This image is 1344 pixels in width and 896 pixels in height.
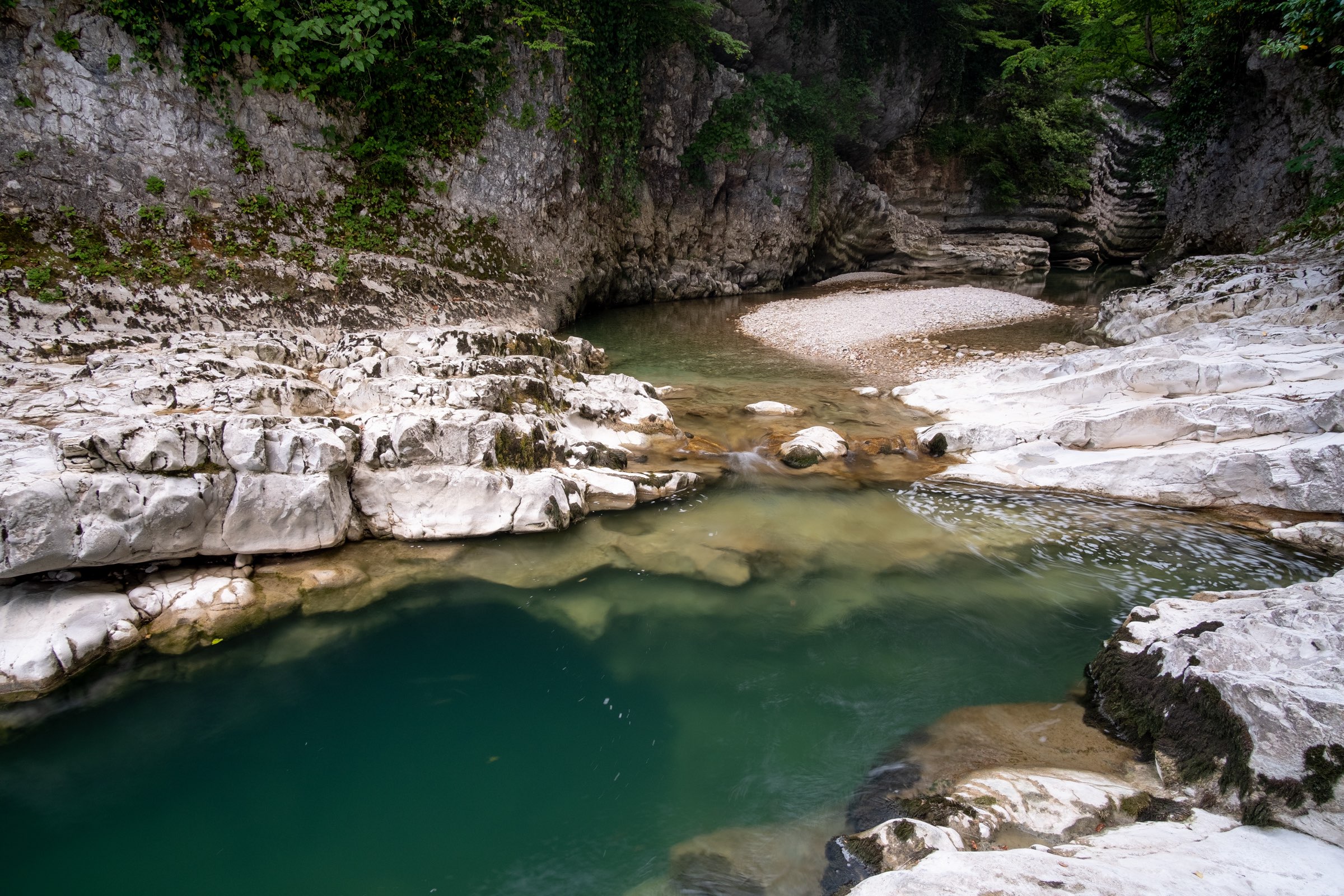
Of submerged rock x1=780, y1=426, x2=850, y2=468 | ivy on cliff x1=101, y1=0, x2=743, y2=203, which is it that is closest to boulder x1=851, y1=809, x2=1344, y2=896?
submerged rock x1=780, y1=426, x2=850, y2=468

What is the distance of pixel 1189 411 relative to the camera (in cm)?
715

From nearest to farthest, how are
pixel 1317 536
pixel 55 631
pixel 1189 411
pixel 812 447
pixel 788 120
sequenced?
pixel 55 631
pixel 1317 536
pixel 1189 411
pixel 812 447
pixel 788 120

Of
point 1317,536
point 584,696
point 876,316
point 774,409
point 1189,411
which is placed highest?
point 876,316

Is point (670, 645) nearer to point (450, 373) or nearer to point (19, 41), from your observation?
point (450, 373)

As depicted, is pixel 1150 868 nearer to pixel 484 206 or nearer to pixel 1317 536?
pixel 1317 536

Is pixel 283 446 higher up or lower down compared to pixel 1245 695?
higher up

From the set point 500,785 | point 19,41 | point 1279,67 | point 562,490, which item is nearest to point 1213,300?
point 1279,67

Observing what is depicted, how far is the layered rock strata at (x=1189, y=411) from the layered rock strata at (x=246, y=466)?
429 cm

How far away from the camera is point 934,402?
978cm

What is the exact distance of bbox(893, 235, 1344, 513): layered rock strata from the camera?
647 centimetres

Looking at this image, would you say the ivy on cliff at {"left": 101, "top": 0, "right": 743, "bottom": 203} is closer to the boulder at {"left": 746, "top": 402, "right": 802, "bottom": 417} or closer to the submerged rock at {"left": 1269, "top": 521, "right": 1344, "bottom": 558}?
the boulder at {"left": 746, "top": 402, "right": 802, "bottom": 417}

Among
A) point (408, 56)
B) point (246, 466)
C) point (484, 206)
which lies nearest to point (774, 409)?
point (246, 466)

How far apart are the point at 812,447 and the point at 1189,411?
422 cm

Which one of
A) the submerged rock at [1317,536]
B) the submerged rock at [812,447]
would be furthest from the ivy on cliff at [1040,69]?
the submerged rock at [812,447]
